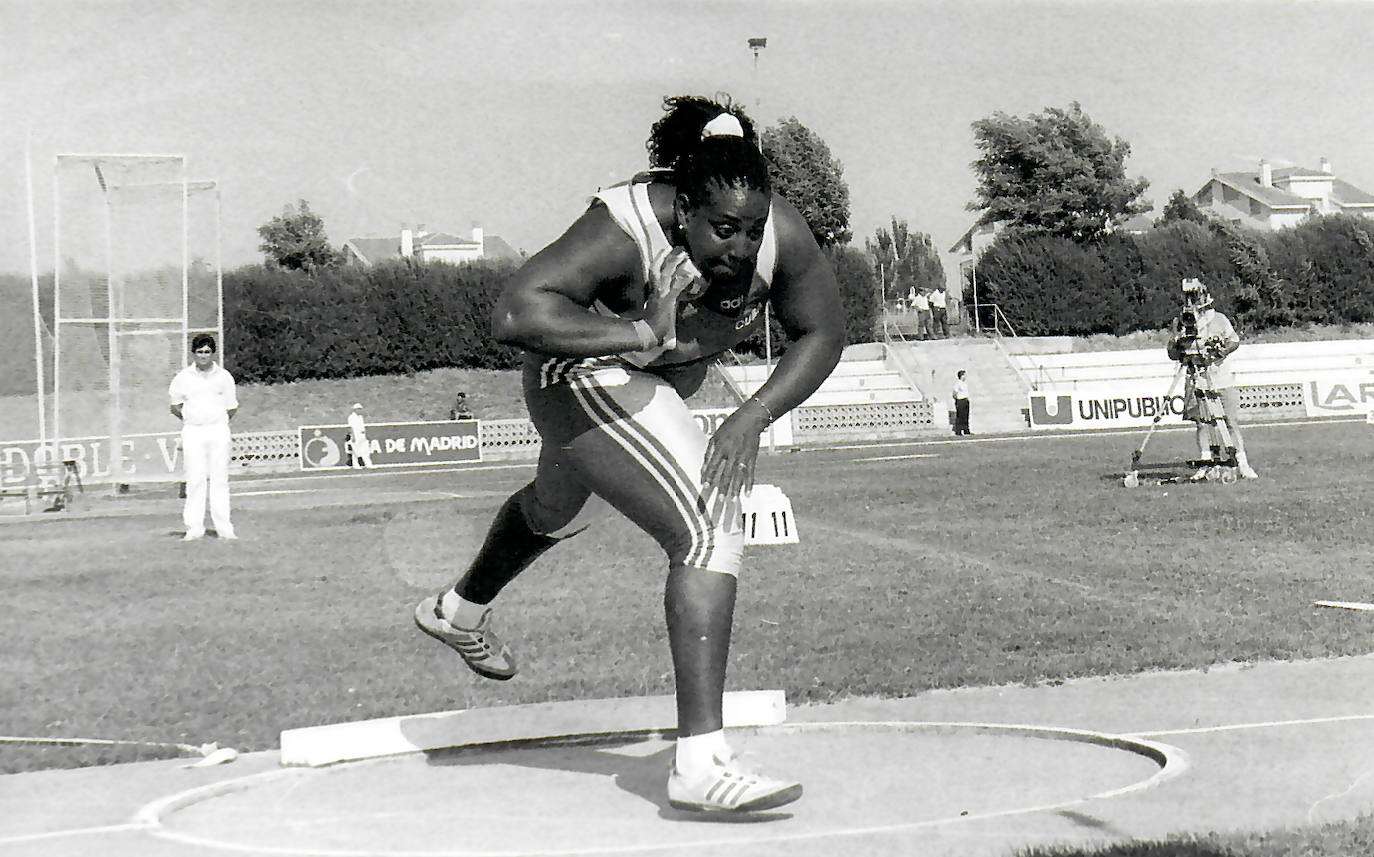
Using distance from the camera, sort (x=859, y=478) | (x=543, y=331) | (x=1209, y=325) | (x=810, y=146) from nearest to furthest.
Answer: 1. (x=543, y=331)
2. (x=1209, y=325)
3. (x=859, y=478)
4. (x=810, y=146)

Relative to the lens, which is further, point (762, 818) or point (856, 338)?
point (856, 338)

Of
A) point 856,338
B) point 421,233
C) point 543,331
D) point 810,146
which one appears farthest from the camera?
point 421,233

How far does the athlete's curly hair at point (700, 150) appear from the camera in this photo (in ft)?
13.3

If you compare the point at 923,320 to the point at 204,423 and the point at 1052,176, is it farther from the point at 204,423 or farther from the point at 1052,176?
the point at 204,423

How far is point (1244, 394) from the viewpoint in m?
44.5

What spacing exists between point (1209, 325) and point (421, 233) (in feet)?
282

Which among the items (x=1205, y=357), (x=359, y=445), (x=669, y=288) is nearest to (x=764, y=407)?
(x=669, y=288)

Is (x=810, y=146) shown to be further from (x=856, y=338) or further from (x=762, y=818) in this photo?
(x=762, y=818)

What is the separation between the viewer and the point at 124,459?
2767 centimetres

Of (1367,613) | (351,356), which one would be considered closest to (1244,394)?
(351,356)

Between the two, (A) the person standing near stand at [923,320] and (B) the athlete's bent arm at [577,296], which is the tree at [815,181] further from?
(B) the athlete's bent arm at [577,296]

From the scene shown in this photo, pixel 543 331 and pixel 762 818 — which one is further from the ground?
pixel 543 331

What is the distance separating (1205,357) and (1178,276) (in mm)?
46252

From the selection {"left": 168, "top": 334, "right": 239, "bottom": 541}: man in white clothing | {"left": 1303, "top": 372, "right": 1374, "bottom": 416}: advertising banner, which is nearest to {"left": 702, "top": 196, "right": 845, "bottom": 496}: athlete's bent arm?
{"left": 168, "top": 334, "right": 239, "bottom": 541}: man in white clothing
